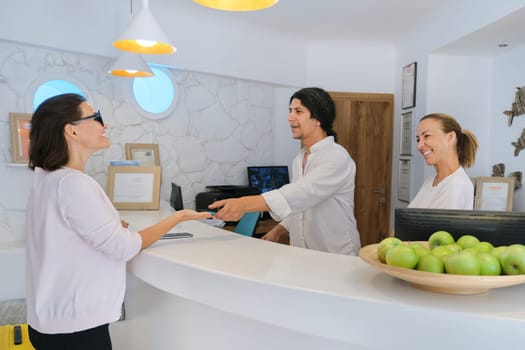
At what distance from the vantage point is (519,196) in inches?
145

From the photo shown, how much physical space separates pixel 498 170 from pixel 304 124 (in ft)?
9.09

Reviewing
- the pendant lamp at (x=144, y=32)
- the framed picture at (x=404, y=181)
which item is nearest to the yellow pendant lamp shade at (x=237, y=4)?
the pendant lamp at (x=144, y=32)

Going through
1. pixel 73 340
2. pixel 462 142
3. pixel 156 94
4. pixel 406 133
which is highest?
pixel 156 94

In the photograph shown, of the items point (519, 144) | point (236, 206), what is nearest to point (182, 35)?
point (236, 206)

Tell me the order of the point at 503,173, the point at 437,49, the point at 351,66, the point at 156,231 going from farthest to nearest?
the point at 351,66 → the point at 437,49 → the point at 503,173 → the point at 156,231

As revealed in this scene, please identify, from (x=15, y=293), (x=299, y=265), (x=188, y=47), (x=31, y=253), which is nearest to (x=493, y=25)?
(x=188, y=47)

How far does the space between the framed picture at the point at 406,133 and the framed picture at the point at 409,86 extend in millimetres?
120

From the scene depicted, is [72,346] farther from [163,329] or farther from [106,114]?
[106,114]

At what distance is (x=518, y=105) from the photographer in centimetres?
377

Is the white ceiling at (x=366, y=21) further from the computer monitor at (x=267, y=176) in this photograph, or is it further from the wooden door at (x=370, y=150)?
the computer monitor at (x=267, y=176)

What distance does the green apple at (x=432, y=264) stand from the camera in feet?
3.07

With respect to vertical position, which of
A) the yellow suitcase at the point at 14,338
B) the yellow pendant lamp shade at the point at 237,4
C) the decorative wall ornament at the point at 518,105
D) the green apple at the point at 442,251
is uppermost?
the yellow pendant lamp shade at the point at 237,4

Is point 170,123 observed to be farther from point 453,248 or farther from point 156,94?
point 453,248

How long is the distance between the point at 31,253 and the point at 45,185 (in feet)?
0.73
